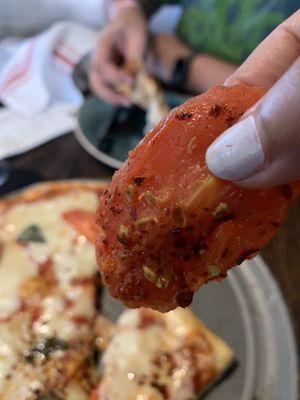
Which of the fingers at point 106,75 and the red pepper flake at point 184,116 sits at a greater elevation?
the red pepper flake at point 184,116

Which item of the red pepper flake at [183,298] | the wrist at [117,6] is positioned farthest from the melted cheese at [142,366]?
the wrist at [117,6]

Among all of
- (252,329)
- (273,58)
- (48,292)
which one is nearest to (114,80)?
(48,292)

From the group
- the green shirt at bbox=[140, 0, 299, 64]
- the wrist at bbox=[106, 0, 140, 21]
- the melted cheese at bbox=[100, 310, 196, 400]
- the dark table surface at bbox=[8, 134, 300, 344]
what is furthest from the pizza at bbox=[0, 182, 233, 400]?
the wrist at bbox=[106, 0, 140, 21]

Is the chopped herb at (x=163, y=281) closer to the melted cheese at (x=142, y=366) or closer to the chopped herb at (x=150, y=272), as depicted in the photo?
the chopped herb at (x=150, y=272)

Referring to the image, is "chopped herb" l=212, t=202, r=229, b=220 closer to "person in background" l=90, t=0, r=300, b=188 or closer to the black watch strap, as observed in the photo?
"person in background" l=90, t=0, r=300, b=188

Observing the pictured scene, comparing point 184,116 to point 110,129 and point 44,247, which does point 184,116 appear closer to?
point 44,247

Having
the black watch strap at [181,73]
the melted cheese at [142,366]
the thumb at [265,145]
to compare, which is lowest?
the black watch strap at [181,73]

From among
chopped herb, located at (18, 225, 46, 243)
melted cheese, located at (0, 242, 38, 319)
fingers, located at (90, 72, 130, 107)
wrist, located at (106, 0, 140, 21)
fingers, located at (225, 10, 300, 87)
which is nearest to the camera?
fingers, located at (225, 10, 300, 87)
